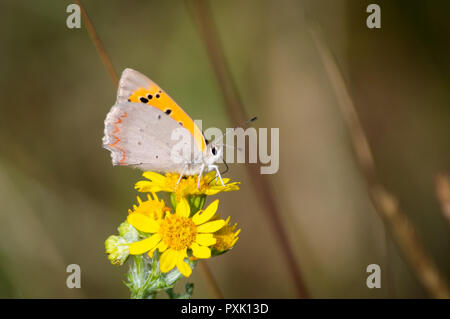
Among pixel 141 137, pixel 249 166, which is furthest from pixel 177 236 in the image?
pixel 249 166

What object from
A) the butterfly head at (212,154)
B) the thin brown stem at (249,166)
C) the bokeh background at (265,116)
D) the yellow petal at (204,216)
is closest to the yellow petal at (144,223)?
the yellow petal at (204,216)

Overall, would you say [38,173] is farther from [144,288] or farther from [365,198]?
[365,198]

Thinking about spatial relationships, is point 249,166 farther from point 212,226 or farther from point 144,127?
point 212,226

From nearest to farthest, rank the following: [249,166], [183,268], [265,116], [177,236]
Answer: [183,268] < [177,236] < [249,166] < [265,116]

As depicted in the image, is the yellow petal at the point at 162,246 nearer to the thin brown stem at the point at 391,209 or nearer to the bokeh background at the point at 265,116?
the thin brown stem at the point at 391,209

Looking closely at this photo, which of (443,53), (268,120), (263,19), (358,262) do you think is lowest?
(358,262)
